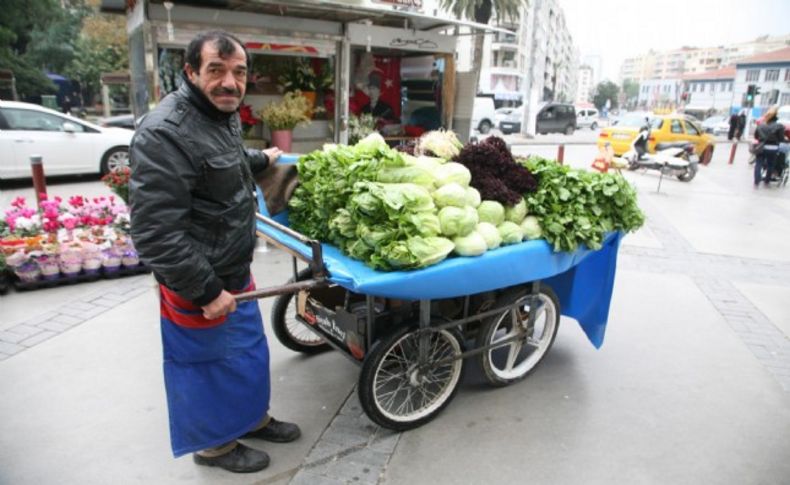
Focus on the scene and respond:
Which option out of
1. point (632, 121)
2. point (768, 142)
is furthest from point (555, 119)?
point (768, 142)

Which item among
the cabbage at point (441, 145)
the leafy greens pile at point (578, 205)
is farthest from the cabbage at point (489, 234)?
the cabbage at point (441, 145)

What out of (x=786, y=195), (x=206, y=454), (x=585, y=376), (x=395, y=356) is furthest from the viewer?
(x=786, y=195)

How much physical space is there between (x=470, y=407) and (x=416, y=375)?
1.72ft

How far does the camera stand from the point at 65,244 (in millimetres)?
5066

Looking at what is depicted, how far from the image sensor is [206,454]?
2711 mm

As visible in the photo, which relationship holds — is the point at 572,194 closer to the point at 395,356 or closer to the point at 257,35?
the point at 395,356

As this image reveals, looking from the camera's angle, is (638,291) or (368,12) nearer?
(638,291)

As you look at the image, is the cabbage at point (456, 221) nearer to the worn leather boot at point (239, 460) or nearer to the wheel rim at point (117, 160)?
the worn leather boot at point (239, 460)

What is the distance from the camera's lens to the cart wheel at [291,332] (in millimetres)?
3715

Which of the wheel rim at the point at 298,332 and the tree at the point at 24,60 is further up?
the tree at the point at 24,60

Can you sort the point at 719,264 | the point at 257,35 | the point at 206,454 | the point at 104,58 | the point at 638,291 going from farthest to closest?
the point at 104,58, the point at 257,35, the point at 719,264, the point at 638,291, the point at 206,454

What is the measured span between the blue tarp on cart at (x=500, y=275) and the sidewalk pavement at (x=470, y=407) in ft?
1.69

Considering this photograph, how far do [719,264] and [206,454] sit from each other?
637cm

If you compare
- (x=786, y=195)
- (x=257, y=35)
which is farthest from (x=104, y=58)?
(x=786, y=195)
